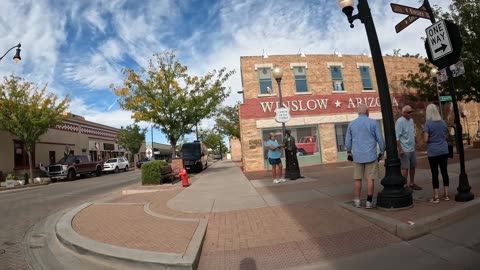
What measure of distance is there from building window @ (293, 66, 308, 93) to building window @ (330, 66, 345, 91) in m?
1.86

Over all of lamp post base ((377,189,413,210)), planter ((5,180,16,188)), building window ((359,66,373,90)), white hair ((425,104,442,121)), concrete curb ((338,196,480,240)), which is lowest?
concrete curb ((338,196,480,240))

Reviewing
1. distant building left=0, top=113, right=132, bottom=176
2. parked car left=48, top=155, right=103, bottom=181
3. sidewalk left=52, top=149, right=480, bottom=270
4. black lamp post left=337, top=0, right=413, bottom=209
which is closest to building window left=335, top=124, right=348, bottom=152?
sidewalk left=52, top=149, right=480, bottom=270

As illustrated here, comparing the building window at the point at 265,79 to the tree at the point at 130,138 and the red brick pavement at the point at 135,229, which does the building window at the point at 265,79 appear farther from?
the tree at the point at 130,138

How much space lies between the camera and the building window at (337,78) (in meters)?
22.8

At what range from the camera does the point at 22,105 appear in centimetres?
2550

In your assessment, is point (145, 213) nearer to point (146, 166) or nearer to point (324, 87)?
point (146, 166)

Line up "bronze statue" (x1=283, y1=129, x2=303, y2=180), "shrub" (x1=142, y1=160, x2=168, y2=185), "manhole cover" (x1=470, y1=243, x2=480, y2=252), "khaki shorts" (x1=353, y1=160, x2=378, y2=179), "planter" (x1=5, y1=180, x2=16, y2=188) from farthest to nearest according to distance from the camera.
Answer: "planter" (x1=5, y1=180, x2=16, y2=188), "shrub" (x1=142, y1=160, x2=168, y2=185), "bronze statue" (x1=283, y1=129, x2=303, y2=180), "khaki shorts" (x1=353, y1=160, x2=378, y2=179), "manhole cover" (x1=470, y1=243, x2=480, y2=252)

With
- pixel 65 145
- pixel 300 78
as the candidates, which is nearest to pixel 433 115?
pixel 300 78

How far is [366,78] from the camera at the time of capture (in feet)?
77.5

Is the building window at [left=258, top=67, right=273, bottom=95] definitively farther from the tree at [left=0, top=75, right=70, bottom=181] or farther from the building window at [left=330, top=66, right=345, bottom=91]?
the tree at [left=0, top=75, right=70, bottom=181]

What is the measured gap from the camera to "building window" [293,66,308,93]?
22.2 m

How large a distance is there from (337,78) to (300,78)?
2.50m

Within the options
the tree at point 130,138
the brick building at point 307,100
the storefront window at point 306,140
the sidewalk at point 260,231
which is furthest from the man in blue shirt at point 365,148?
the tree at point 130,138

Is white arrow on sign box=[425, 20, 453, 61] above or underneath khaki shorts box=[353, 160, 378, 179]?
above
